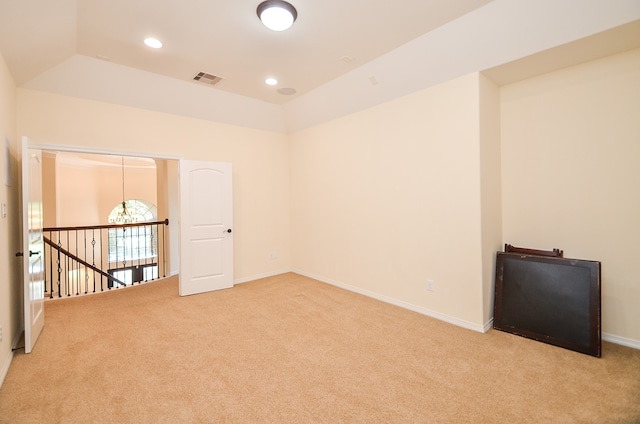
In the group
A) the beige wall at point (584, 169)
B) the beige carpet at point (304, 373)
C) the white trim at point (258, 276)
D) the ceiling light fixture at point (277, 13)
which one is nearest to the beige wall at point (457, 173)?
the beige wall at point (584, 169)

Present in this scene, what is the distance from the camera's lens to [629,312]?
263cm

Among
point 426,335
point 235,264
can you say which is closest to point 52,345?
point 235,264

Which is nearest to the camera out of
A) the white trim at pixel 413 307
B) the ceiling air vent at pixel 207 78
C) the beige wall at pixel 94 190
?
the white trim at pixel 413 307

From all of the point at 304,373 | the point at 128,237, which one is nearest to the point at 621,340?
the point at 304,373

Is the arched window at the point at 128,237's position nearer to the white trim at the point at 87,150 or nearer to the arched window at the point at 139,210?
the arched window at the point at 139,210

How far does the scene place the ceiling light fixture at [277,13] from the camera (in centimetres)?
236

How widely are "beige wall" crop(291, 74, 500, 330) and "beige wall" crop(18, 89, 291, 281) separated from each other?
0.80 meters

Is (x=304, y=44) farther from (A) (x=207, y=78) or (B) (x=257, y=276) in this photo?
(B) (x=257, y=276)

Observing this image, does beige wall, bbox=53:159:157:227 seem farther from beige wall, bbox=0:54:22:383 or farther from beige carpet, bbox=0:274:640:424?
beige carpet, bbox=0:274:640:424

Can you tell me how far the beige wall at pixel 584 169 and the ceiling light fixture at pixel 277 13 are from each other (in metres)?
2.50

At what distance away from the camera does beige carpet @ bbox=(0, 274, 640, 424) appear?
1.89 metres

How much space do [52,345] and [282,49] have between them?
3781 millimetres

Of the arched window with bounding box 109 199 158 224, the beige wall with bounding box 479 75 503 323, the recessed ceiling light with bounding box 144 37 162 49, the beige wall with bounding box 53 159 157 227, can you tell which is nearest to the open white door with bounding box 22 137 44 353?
the recessed ceiling light with bounding box 144 37 162 49

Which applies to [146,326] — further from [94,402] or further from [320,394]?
[320,394]
